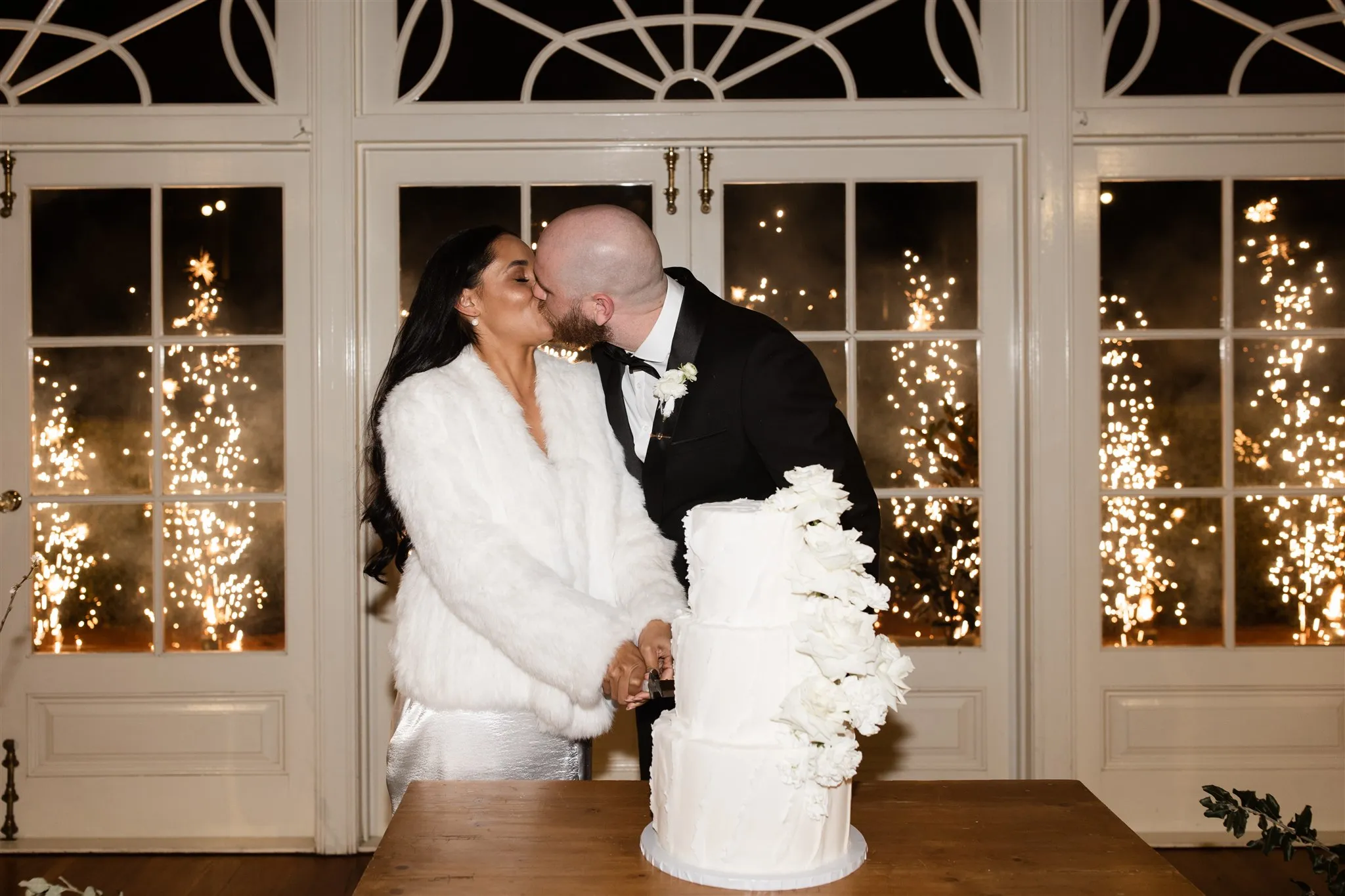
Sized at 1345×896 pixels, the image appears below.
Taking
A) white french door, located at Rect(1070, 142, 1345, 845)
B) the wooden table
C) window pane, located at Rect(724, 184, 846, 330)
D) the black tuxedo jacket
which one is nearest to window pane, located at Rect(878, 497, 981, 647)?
white french door, located at Rect(1070, 142, 1345, 845)

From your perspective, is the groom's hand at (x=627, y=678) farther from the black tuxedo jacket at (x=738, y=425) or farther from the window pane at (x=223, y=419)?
the window pane at (x=223, y=419)

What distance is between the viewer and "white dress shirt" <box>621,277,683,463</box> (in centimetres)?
230

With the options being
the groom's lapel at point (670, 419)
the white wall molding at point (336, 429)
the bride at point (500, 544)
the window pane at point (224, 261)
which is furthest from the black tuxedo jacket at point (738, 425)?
the window pane at point (224, 261)

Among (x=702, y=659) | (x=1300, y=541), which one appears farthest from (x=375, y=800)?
(x=1300, y=541)

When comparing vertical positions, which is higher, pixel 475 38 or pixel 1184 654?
pixel 475 38

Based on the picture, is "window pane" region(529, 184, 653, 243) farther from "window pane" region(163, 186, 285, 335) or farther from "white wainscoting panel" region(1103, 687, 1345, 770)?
"white wainscoting panel" region(1103, 687, 1345, 770)

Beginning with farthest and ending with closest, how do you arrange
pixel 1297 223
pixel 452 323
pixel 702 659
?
pixel 1297 223 → pixel 452 323 → pixel 702 659

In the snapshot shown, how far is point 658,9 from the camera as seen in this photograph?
3365 mm

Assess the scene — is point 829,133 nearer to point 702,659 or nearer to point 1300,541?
point 1300,541

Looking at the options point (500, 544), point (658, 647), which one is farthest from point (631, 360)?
point (658, 647)

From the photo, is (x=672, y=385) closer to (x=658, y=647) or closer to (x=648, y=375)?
(x=648, y=375)

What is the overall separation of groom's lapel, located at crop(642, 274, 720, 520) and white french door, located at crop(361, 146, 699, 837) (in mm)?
1152

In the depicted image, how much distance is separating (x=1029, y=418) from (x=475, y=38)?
2.08m

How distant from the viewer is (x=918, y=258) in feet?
11.3
